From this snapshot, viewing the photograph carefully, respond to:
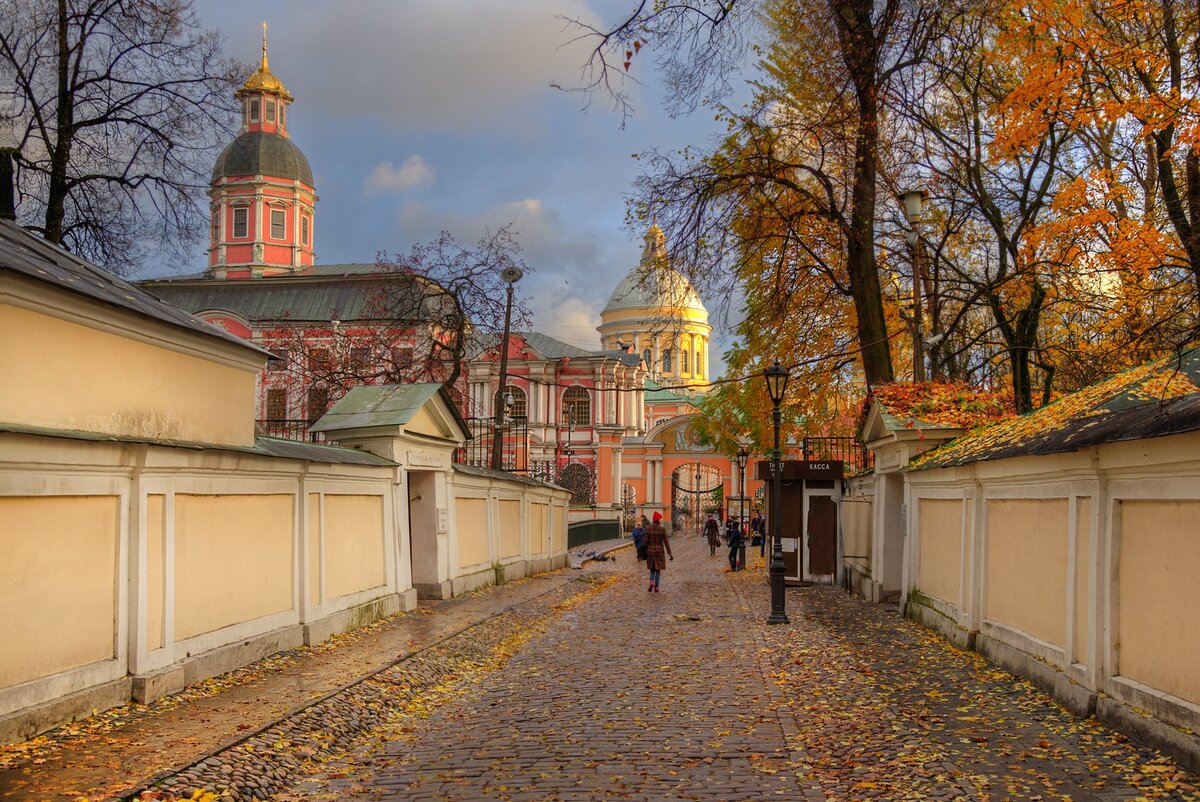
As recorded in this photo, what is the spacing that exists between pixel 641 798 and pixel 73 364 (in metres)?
6.07

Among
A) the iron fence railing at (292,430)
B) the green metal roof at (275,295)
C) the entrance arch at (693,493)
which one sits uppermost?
the green metal roof at (275,295)

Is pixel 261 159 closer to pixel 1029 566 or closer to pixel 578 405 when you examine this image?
pixel 578 405

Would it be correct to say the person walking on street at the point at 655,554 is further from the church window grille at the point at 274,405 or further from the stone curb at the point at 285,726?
the church window grille at the point at 274,405

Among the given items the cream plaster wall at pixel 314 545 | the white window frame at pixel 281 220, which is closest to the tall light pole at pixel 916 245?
the cream plaster wall at pixel 314 545

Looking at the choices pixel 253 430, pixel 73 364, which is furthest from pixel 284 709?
pixel 253 430

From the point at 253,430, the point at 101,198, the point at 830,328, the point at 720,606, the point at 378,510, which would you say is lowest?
the point at 720,606

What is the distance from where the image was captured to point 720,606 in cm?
2158

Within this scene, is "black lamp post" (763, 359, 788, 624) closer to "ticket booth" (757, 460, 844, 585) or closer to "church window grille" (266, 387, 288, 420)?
"ticket booth" (757, 460, 844, 585)

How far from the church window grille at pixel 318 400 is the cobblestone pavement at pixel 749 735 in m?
23.8

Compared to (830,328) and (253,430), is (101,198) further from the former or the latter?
(830,328)

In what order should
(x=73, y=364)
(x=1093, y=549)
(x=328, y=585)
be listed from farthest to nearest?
(x=328, y=585) < (x=73, y=364) < (x=1093, y=549)

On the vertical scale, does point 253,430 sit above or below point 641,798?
above

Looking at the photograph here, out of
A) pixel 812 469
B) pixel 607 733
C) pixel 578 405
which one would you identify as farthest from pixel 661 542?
pixel 578 405

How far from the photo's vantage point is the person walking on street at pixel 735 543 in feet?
109
